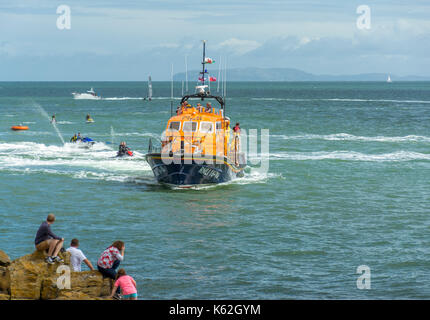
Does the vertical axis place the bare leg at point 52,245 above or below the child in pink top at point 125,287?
above

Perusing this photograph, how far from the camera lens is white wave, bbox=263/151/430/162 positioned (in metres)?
44.9

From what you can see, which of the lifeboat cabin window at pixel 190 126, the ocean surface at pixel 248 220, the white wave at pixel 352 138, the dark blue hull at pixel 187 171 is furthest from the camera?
the white wave at pixel 352 138

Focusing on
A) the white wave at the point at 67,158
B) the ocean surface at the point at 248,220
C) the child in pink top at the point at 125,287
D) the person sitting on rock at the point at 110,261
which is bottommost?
the ocean surface at the point at 248,220

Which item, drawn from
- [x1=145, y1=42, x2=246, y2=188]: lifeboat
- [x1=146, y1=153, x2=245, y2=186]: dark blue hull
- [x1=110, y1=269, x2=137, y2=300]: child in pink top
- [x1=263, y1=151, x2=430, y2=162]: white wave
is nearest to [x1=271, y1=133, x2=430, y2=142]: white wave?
[x1=263, y1=151, x2=430, y2=162]: white wave

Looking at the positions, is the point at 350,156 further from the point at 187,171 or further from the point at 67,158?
the point at 67,158

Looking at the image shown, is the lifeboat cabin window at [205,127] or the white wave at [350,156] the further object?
the white wave at [350,156]

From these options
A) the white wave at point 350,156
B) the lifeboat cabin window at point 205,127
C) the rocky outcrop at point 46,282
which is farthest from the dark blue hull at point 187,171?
the rocky outcrop at point 46,282

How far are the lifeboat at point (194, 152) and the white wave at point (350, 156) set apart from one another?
13339mm

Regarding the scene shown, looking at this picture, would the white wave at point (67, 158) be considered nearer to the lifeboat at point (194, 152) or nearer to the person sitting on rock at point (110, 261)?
the lifeboat at point (194, 152)

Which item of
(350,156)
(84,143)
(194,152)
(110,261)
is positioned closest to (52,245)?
(110,261)

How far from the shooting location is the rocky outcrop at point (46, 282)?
44.3 ft

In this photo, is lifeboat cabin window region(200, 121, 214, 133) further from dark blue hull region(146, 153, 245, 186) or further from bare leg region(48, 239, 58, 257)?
bare leg region(48, 239, 58, 257)

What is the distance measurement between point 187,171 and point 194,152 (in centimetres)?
102

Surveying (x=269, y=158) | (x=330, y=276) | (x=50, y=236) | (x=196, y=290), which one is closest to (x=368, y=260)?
(x=330, y=276)
